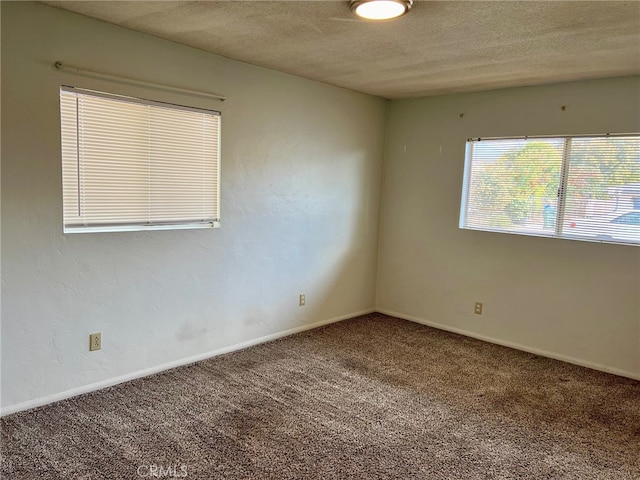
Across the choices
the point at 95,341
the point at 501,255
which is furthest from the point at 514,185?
the point at 95,341

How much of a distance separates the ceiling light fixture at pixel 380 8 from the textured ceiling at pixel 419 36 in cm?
6

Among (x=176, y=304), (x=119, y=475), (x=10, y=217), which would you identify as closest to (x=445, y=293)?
(x=176, y=304)

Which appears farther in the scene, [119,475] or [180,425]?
[180,425]

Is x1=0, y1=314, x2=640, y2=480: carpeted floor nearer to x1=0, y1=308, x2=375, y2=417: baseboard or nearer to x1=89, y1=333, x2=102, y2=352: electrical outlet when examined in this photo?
x1=0, y1=308, x2=375, y2=417: baseboard

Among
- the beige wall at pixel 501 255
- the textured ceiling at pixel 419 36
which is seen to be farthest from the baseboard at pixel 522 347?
the textured ceiling at pixel 419 36

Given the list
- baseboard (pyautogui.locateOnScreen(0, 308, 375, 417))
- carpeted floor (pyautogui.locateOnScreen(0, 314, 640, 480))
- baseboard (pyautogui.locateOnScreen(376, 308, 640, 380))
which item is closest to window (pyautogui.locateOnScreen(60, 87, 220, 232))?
baseboard (pyautogui.locateOnScreen(0, 308, 375, 417))

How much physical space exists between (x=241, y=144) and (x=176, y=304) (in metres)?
1.31

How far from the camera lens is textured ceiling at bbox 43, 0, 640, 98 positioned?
7.52 feet

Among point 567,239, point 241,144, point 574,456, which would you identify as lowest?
point 574,456

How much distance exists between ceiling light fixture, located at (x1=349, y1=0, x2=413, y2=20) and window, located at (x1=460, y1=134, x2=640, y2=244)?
218 centimetres

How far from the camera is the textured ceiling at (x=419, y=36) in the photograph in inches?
90.3

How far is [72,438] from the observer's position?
236cm

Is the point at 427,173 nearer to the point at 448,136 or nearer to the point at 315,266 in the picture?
the point at 448,136

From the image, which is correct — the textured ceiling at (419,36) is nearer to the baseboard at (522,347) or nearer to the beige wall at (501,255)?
the beige wall at (501,255)
